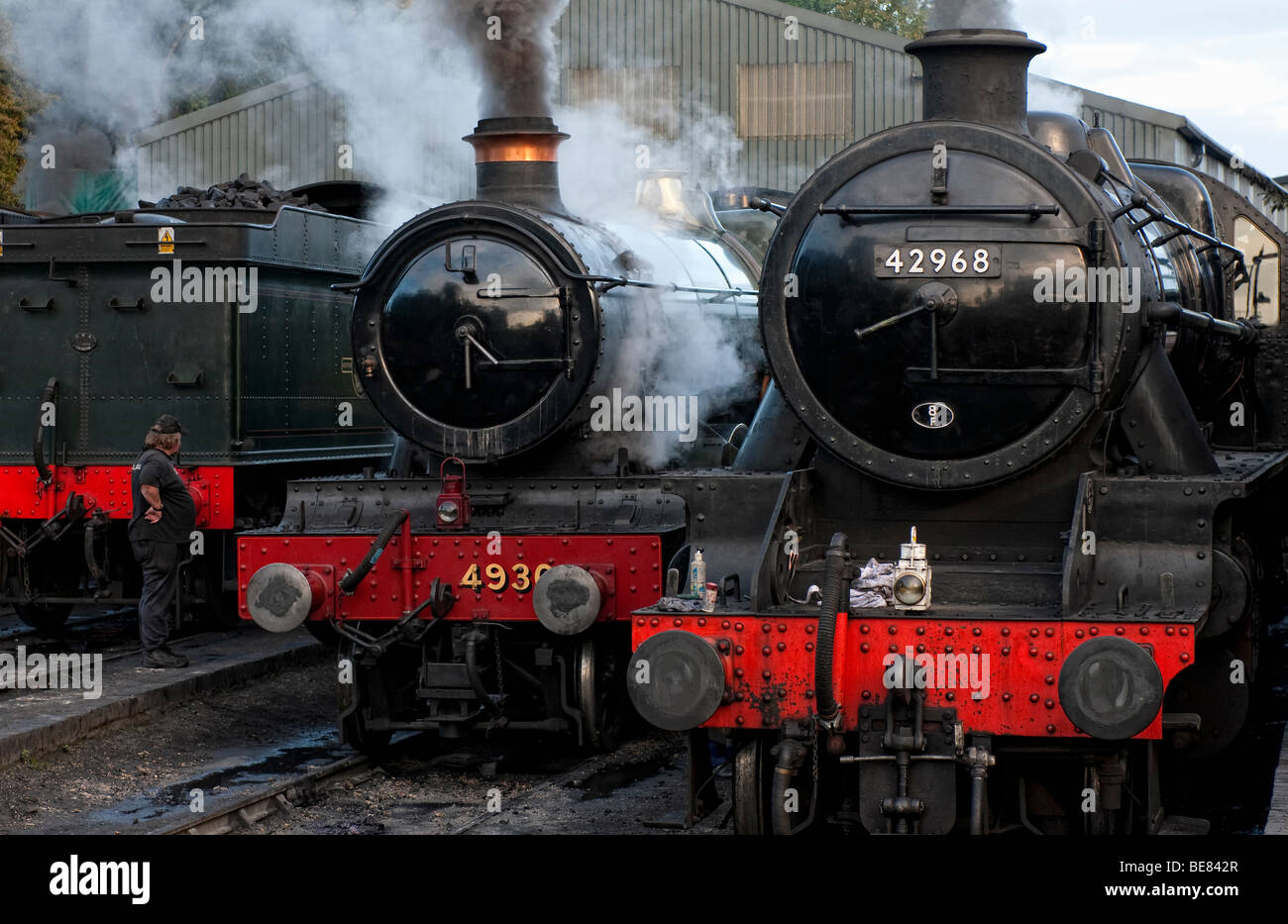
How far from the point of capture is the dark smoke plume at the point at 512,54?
26.4 feet

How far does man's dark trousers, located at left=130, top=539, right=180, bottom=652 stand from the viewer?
8781mm

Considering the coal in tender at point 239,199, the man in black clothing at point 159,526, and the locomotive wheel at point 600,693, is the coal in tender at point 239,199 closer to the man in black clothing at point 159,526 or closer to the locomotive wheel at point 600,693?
the man in black clothing at point 159,526

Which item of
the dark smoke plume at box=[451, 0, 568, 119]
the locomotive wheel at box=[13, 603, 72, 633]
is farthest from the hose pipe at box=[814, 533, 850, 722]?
the locomotive wheel at box=[13, 603, 72, 633]

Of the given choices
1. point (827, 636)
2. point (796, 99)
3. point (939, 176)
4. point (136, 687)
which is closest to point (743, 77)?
point (796, 99)

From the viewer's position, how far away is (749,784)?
524 centimetres

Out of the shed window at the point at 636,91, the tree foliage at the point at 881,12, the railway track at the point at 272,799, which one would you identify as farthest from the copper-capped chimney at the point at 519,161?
the tree foliage at the point at 881,12

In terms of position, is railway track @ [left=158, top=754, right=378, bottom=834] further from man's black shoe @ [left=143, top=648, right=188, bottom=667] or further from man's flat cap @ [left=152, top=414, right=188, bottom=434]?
man's flat cap @ [left=152, top=414, right=188, bottom=434]

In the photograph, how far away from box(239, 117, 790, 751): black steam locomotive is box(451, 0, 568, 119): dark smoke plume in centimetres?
24

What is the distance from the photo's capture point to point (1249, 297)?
27.2 feet

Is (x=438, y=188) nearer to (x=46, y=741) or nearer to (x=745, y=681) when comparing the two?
(x=46, y=741)

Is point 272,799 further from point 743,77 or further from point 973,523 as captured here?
point 743,77

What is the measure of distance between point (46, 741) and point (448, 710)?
6.00 ft

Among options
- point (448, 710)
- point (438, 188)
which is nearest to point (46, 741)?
point (448, 710)

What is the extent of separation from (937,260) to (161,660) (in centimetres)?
539
